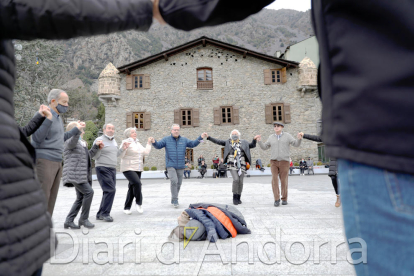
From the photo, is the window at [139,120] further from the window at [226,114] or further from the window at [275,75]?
the window at [275,75]

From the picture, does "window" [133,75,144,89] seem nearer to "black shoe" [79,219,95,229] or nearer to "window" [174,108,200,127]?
"window" [174,108,200,127]

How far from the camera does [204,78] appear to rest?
26.8 m

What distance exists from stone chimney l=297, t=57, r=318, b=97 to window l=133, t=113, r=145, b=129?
14.2 meters

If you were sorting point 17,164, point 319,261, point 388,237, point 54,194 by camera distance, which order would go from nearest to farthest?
point 388,237 < point 17,164 < point 319,261 < point 54,194

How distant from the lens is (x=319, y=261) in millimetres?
3080

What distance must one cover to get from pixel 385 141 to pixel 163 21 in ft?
2.83

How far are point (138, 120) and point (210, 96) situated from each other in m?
6.81

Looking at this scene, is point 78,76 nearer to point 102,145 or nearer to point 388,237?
point 102,145

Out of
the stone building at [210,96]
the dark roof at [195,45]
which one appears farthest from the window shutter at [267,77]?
the dark roof at [195,45]

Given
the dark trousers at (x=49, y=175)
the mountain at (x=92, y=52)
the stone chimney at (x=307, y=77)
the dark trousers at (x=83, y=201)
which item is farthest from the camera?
the mountain at (x=92, y=52)

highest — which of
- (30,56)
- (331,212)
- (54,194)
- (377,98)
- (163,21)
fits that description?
Result: (30,56)

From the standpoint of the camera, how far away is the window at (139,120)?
85.7 feet

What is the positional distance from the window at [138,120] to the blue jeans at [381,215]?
26.3 m

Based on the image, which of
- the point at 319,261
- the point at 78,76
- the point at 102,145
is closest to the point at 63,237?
the point at 102,145
